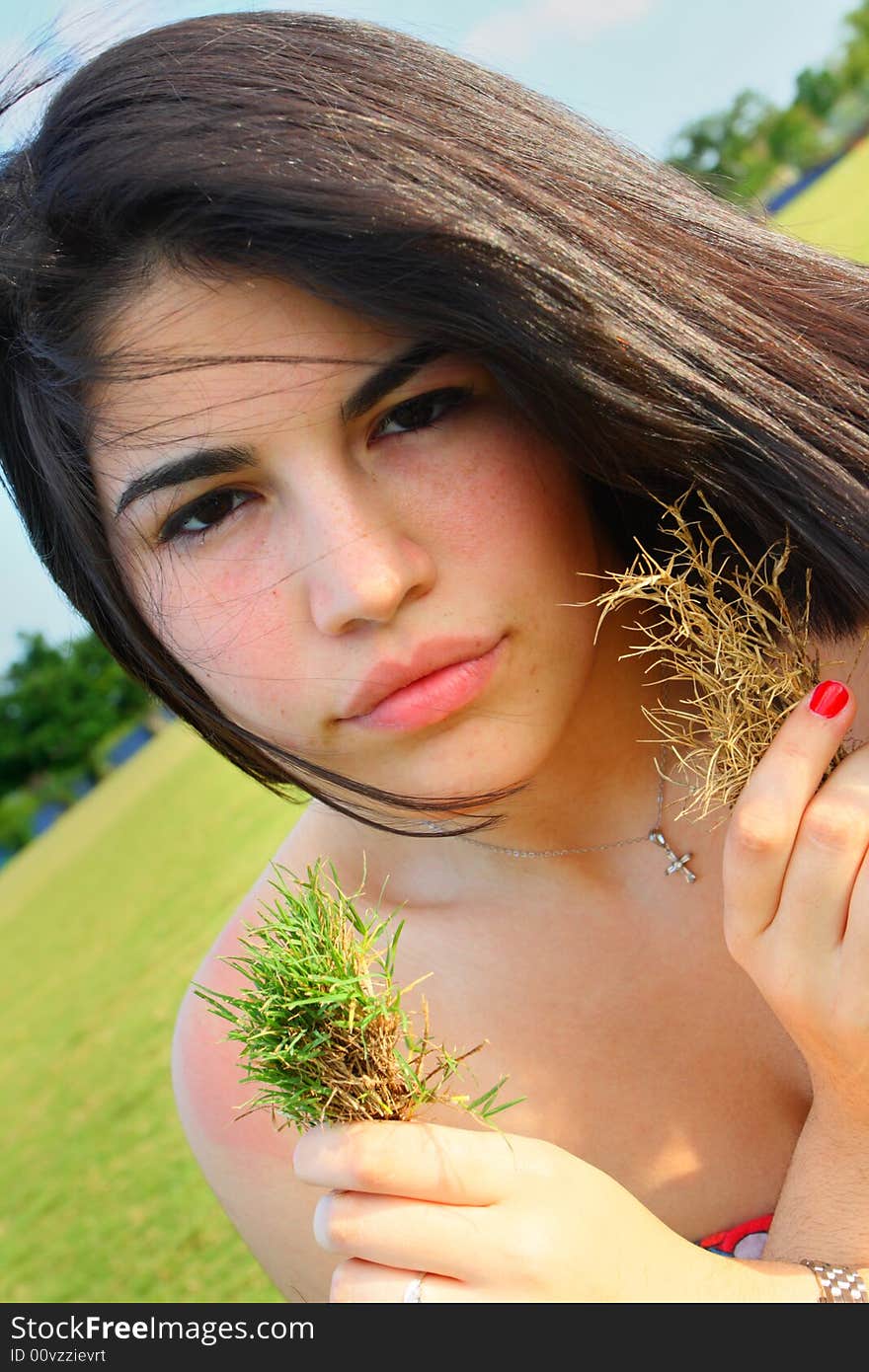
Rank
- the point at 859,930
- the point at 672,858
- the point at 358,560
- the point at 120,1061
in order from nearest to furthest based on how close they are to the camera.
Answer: the point at 859,930 → the point at 358,560 → the point at 672,858 → the point at 120,1061

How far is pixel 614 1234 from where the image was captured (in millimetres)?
1554

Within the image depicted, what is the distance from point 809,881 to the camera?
167cm

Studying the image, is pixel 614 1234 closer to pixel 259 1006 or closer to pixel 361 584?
pixel 259 1006

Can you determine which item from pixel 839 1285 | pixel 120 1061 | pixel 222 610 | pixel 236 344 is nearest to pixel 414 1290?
pixel 839 1285

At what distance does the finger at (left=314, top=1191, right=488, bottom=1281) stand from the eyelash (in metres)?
1.10

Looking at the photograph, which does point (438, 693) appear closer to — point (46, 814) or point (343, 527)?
point (343, 527)

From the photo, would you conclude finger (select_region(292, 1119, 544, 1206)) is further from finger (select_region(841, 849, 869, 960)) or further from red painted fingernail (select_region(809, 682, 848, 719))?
red painted fingernail (select_region(809, 682, 848, 719))

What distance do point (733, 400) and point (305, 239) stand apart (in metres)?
0.69

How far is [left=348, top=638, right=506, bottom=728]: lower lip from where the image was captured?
1896 millimetres

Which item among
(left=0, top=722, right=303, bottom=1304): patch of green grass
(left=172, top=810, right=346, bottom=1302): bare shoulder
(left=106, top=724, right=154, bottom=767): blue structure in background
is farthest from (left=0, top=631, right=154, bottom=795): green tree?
(left=172, top=810, right=346, bottom=1302): bare shoulder

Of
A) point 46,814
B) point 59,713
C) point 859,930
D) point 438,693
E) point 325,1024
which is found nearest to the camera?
point 325,1024

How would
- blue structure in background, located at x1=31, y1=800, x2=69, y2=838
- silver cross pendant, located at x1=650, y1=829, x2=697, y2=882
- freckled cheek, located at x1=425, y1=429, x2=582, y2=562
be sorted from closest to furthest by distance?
freckled cheek, located at x1=425, y1=429, x2=582, y2=562 → silver cross pendant, located at x1=650, y1=829, x2=697, y2=882 → blue structure in background, located at x1=31, y1=800, x2=69, y2=838

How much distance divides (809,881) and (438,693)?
24.6 inches
